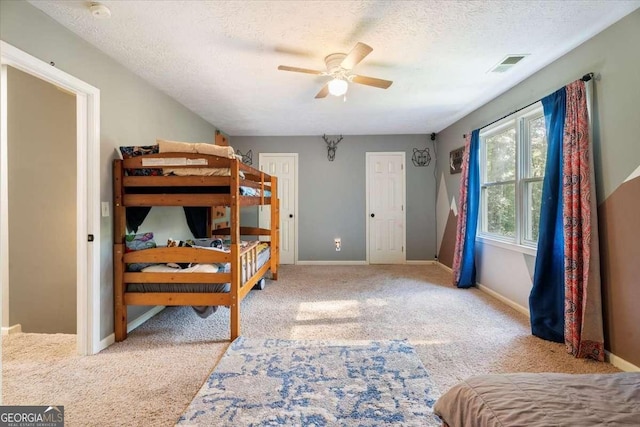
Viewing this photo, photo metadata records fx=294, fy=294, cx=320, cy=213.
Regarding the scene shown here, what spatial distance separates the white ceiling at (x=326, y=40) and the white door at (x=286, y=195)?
1.84 metres

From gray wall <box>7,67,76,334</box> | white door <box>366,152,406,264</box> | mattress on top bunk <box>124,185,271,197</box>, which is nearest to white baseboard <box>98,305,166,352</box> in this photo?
gray wall <box>7,67,76,334</box>

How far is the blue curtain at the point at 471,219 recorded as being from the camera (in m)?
3.67

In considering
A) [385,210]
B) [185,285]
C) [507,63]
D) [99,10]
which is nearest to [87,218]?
[185,285]

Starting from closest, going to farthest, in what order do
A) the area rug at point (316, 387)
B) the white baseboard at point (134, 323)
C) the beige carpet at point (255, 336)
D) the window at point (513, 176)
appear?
the area rug at point (316, 387)
the beige carpet at point (255, 336)
the white baseboard at point (134, 323)
the window at point (513, 176)

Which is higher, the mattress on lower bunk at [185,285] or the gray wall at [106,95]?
the gray wall at [106,95]

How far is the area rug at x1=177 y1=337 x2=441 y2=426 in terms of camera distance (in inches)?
59.7

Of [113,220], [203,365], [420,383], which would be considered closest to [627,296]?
[420,383]

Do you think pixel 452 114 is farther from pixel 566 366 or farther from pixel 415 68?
pixel 566 366

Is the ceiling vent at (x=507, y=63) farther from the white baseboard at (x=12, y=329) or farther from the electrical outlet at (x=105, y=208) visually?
the white baseboard at (x=12, y=329)

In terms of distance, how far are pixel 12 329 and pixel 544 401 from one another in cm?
389

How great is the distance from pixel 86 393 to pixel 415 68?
134 inches

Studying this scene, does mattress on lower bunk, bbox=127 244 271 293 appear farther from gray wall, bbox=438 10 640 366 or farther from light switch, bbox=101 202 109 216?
gray wall, bbox=438 10 640 366

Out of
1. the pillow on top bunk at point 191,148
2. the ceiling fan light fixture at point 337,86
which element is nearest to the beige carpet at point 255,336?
the pillow on top bunk at point 191,148

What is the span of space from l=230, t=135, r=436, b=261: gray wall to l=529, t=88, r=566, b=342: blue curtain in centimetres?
277
